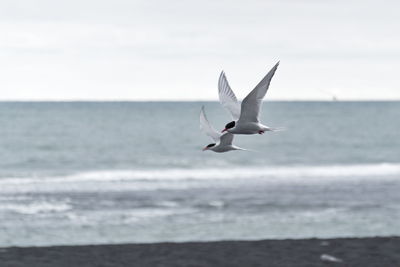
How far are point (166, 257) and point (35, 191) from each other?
21.6 m

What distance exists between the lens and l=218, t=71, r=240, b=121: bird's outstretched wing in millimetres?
2146

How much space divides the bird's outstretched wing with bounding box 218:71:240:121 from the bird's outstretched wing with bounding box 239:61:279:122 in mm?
138

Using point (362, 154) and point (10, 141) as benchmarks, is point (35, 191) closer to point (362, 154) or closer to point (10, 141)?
point (362, 154)

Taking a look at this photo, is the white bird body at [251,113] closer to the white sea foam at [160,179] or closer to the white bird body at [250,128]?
the white bird body at [250,128]

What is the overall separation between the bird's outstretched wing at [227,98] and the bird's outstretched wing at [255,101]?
138 mm

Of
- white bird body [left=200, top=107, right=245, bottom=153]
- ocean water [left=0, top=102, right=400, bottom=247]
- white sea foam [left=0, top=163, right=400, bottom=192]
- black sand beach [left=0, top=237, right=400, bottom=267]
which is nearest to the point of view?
white bird body [left=200, top=107, right=245, bottom=153]

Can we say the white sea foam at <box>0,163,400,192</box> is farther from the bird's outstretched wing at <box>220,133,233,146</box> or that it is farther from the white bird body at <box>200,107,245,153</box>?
the bird's outstretched wing at <box>220,133,233,146</box>

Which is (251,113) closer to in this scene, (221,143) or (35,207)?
(221,143)

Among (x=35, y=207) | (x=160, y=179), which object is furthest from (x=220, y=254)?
(x=160, y=179)

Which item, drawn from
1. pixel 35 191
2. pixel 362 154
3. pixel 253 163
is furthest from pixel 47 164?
pixel 362 154

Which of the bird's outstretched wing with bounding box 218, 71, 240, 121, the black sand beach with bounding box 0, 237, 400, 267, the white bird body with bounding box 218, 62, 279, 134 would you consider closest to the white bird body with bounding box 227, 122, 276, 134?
the white bird body with bounding box 218, 62, 279, 134

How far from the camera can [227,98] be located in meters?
2.19

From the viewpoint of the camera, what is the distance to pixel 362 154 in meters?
74.2

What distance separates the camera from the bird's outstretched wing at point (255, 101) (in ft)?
6.21
